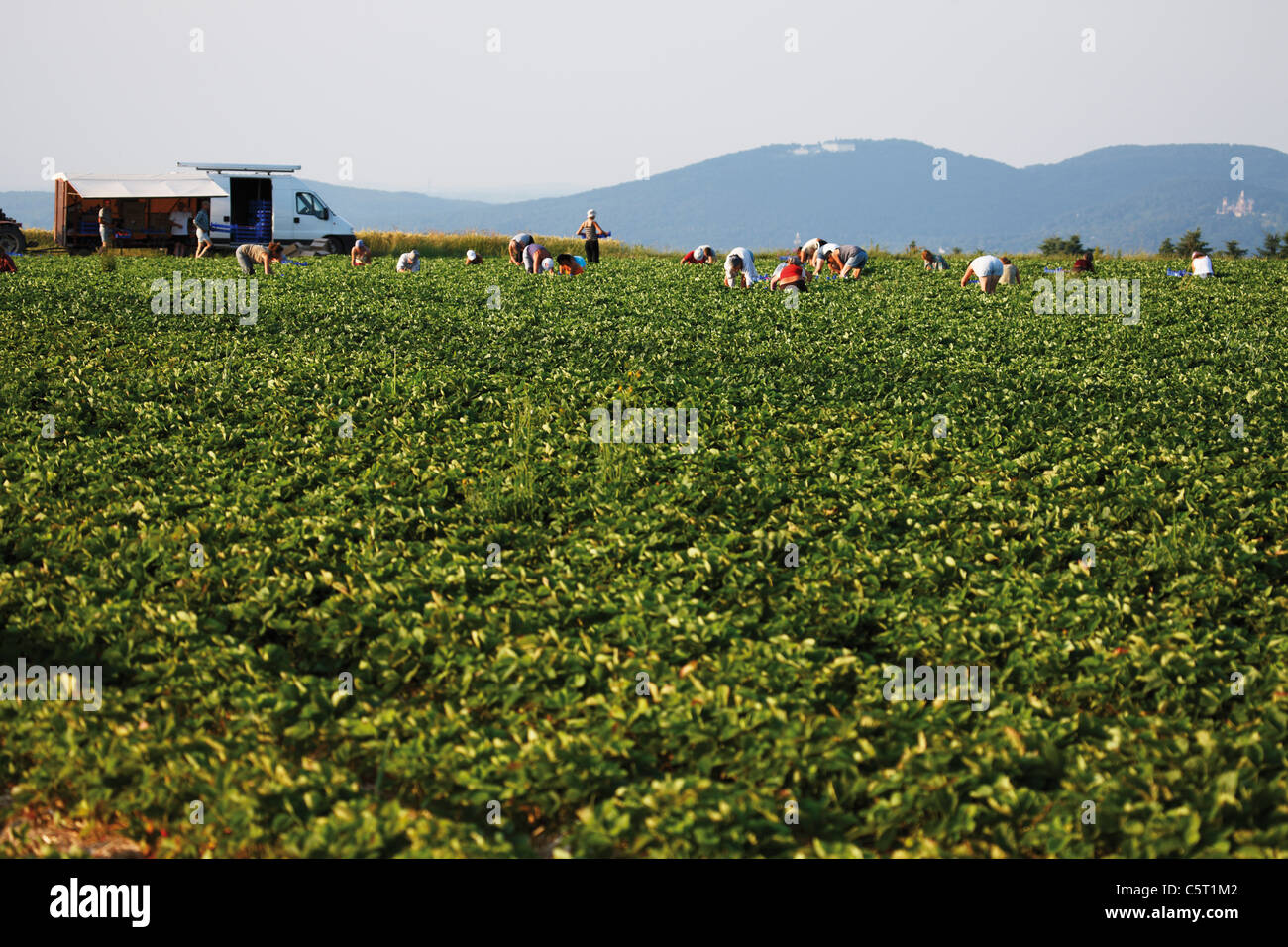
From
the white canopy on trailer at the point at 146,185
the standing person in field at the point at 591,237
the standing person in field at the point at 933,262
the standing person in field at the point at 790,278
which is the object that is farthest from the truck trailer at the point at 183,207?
the standing person in field at the point at 933,262

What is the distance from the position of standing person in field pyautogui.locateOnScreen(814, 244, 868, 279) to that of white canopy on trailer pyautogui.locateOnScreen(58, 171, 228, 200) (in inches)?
951

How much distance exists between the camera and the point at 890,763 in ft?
18.0

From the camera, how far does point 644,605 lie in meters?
7.14

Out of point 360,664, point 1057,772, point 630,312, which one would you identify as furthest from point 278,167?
point 1057,772

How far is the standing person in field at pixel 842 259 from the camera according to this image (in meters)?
30.0

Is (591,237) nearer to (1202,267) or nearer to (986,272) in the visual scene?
(986,272)

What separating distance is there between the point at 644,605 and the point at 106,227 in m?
38.5

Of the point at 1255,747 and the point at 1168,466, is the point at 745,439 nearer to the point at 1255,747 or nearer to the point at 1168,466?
the point at 1168,466

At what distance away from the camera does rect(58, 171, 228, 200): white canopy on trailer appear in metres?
38.0

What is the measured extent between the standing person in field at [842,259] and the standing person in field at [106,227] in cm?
2767

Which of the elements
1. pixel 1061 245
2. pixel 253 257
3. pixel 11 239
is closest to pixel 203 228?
pixel 253 257

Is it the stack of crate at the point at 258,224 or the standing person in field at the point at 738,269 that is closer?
the standing person in field at the point at 738,269

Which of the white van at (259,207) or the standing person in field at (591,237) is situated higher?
the white van at (259,207)

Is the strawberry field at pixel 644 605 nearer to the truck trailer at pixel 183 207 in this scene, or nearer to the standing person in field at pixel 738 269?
the standing person in field at pixel 738 269
